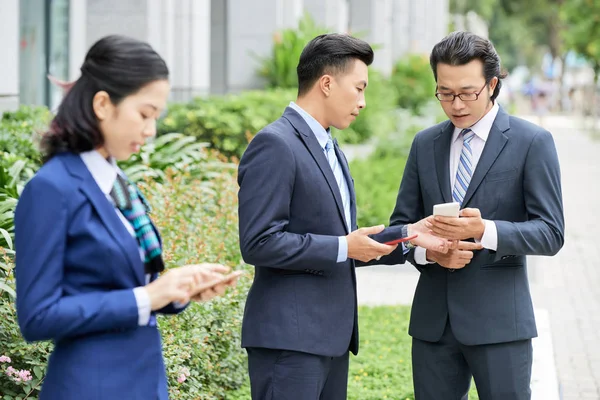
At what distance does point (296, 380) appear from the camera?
136 inches

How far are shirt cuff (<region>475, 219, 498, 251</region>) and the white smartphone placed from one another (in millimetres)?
165

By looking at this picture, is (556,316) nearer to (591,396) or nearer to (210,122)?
(591,396)

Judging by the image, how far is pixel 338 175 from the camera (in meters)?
3.70

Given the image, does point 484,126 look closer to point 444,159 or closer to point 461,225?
point 444,159

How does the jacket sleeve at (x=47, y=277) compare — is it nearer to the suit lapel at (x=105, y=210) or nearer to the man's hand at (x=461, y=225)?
the suit lapel at (x=105, y=210)

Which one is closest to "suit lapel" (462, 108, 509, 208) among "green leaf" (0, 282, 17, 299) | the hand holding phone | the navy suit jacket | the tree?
the navy suit jacket

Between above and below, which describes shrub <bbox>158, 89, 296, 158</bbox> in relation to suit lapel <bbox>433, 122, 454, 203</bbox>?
below

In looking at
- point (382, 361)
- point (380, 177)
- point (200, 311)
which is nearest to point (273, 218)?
point (200, 311)

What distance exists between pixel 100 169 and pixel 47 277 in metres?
0.35

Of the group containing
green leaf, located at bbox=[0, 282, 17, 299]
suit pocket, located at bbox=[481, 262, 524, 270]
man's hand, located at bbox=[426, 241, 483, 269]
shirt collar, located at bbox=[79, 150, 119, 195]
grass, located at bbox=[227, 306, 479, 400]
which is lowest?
grass, located at bbox=[227, 306, 479, 400]

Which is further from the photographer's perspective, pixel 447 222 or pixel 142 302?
pixel 447 222

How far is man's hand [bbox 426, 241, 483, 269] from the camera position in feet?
12.1

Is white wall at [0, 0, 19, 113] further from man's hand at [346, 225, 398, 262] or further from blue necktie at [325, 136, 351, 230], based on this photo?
man's hand at [346, 225, 398, 262]

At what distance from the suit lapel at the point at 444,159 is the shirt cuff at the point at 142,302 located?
1663 mm
